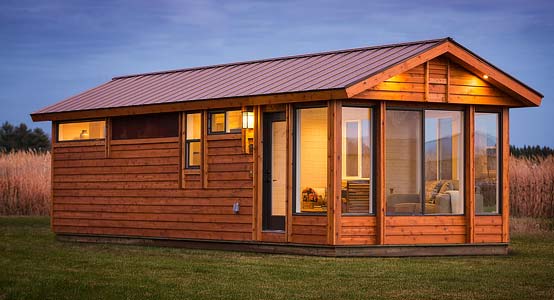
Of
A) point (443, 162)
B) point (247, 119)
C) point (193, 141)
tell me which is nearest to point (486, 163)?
point (443, 162)

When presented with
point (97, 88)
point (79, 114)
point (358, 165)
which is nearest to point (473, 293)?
point (358, 165)

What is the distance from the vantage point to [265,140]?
17.4 m

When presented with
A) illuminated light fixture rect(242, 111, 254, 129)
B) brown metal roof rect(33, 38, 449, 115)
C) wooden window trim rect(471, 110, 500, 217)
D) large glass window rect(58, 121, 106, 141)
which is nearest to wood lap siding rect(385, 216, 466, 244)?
wooden window trim rect(471, 110, 500, 217)

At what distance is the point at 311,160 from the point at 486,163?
3247mm

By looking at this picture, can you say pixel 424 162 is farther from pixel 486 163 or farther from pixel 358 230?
pixel 358 230

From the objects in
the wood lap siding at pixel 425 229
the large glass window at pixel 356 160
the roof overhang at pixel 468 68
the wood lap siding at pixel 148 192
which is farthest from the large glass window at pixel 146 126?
the wood lap siding at pixel 425 229

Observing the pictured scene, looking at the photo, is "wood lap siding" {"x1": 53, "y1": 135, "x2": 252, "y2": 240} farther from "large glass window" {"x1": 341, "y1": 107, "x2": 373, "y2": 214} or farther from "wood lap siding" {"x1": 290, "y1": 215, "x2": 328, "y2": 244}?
"large glass window" {"x1": 341, "y1": 107, "x2": 373, "y2": 214}

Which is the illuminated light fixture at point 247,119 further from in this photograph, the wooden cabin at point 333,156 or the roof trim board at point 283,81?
the roof trim board at point 283,81

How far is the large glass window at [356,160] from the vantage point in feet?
53.5

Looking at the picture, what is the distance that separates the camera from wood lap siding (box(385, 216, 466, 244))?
16.4m

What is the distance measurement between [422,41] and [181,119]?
190 inches

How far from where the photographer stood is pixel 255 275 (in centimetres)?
1316

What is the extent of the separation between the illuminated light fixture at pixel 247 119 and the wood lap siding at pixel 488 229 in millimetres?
4320

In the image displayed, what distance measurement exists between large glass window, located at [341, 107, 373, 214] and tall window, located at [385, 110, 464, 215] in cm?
35
